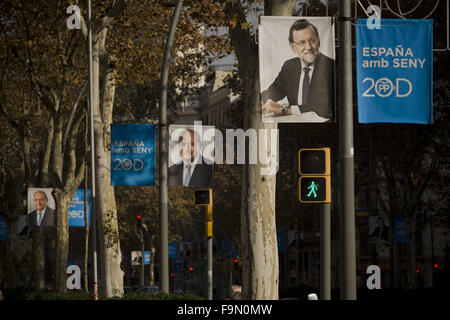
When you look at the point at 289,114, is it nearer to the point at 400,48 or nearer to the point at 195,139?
the point at 400,48

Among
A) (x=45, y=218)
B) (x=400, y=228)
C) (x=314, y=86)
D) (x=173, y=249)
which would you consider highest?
(x=314, y=86)

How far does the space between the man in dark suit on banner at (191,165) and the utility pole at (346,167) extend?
798cm

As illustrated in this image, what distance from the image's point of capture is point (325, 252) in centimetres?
1386

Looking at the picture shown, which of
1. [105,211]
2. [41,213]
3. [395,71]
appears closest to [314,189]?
[395,71]

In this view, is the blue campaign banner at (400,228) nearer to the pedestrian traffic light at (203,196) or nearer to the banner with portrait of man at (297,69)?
the pedestrian traffic light at (203,196)

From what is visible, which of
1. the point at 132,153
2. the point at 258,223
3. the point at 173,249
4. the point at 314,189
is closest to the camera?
the point at 314,189

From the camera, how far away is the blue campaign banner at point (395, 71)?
12.1 m

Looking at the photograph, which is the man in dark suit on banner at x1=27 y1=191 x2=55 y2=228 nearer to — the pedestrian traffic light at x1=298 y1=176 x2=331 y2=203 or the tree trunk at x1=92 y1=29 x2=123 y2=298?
the tree trunk at x1=92 y1=29 x2=123 y2=298

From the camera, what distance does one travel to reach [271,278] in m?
16.1

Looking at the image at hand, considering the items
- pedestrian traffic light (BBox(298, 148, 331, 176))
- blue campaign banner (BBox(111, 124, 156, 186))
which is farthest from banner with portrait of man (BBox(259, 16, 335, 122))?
blue campaign banner (BBox(111, 124, 156, 186))

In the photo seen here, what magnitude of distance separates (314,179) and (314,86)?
1.24 m

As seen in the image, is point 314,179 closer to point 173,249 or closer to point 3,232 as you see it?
point 3,232

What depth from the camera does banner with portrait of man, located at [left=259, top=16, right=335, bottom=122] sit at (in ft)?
40.2

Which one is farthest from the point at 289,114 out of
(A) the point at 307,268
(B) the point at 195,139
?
(A) the point at 307,268
